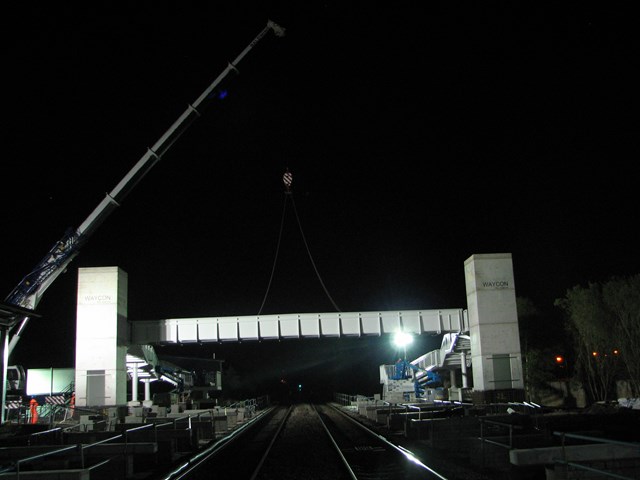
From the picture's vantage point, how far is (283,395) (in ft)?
374

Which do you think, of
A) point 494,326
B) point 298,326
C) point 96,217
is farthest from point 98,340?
point 494,326

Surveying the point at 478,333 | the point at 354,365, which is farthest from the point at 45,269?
the point at 354,365

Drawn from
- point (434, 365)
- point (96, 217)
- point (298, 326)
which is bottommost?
point (434, 365)

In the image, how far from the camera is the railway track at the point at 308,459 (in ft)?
55.9

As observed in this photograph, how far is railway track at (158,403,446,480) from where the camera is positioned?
17.0 m

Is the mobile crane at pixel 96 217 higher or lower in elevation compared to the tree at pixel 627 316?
higher

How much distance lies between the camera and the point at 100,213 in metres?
45.9

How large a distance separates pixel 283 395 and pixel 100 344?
73.6 m

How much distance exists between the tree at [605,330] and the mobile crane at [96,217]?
29534 mm

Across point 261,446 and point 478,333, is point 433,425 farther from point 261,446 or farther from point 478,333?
point 478,333

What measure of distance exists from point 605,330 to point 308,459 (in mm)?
34131

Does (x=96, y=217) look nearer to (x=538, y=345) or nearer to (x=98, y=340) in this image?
(x=98, y=340)

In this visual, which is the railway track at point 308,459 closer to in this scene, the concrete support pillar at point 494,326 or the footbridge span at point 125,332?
the concrete support pillar at point 494,326

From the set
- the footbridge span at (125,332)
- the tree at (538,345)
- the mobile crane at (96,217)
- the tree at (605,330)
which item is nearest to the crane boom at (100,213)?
the mobile crane at (96,217)
